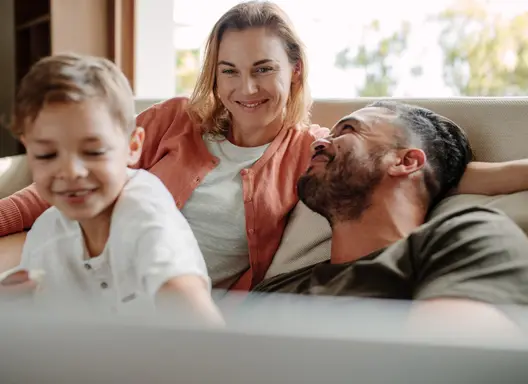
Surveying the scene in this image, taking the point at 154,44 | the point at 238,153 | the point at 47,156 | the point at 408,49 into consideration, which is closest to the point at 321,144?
the point at 238,153

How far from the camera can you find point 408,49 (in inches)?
74.1

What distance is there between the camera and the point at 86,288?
0.60m

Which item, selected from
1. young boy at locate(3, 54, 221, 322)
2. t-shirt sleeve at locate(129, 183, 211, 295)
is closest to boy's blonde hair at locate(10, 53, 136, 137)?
young boy at locate(3, 54, 221, 322)

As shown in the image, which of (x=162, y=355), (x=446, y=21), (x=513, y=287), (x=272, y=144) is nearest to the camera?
(x=162, y=355)

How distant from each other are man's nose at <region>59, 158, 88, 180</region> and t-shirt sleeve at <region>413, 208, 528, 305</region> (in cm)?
36

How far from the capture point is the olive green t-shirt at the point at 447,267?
55 cm

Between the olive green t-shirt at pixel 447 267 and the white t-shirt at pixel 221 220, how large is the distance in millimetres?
89

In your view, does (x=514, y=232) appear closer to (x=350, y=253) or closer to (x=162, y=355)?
(x=350, y=253)

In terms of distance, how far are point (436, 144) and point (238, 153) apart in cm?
26

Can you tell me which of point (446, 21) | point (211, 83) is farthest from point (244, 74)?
point (446, 21)

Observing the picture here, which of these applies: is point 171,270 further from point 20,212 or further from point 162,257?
point 20,212

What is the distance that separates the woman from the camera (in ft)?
2.34

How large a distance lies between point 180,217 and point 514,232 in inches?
14.2

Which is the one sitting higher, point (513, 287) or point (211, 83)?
point (211, 83)
